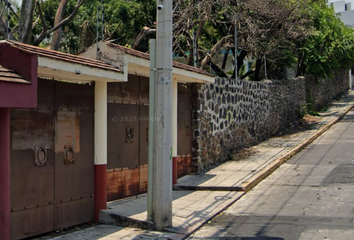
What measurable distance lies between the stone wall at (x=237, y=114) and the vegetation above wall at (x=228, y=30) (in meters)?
1.66

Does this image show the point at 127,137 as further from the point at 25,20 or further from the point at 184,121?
the point at 25,20

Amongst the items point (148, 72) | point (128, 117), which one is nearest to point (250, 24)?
point (148, 72)

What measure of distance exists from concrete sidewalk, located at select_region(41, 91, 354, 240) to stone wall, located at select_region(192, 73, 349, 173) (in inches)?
21.9

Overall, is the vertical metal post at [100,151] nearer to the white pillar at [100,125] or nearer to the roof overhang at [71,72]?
the white pillar at [100,125]

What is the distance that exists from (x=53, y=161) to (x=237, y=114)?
30.0ft

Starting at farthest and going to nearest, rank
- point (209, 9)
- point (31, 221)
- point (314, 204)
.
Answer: point (209, 9)
point (314, 204)
point (31, 221)

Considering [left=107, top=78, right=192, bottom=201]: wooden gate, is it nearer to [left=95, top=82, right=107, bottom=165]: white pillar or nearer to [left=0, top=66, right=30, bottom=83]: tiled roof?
[left=95, top=82, right=107, bottom=165]: white pillar

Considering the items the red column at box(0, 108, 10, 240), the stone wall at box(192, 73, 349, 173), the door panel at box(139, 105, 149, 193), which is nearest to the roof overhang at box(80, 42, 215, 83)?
the door panel at box(139, 105, 149, 193)

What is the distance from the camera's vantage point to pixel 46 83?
7.69 meters

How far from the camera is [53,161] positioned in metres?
7.88

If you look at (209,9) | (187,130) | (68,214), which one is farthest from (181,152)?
(209,9)

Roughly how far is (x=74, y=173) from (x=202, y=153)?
18.5ft

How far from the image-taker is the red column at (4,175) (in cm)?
644

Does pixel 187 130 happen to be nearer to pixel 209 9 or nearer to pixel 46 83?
pixel 46 83
